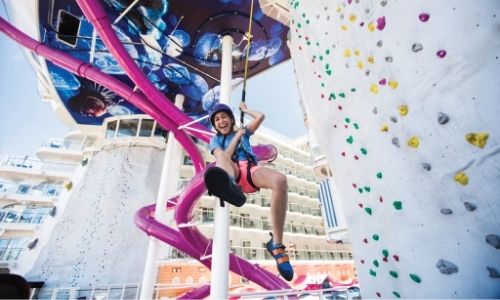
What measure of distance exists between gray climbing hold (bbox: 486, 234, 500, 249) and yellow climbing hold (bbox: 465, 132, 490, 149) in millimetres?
346

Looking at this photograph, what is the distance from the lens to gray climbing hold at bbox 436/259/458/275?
39.3 inches

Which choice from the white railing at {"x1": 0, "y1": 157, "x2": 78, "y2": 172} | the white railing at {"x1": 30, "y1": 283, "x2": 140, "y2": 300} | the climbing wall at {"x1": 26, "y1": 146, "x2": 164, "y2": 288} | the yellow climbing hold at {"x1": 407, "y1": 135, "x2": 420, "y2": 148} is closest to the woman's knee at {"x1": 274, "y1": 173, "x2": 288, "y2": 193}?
the yellow climbing hold at {"x1": 407, "y1": 135, "x2": 420, "y2": 148}

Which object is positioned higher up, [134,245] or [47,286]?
[134,245]

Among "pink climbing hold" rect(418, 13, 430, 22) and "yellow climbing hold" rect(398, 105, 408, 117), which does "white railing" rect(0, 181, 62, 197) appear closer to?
"yellow climbing hold" rect(398, 105, 408, 117)

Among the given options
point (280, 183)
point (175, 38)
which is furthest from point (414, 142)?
point (175, 38)

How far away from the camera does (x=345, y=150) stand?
1603 mm

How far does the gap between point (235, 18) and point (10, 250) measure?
17.1 m

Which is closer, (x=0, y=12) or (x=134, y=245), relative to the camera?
(x=0, y=12)

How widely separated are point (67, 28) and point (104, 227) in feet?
25.6

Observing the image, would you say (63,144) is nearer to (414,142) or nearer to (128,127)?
(128,127)

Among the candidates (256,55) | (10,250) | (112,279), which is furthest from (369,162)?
(10,250)

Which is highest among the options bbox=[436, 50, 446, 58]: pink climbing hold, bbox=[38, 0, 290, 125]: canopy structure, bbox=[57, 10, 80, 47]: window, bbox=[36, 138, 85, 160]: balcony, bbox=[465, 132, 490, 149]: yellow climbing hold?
bbox=[36, 138, 85, 160]: balcony

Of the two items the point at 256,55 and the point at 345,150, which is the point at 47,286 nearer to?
the point at 256,55

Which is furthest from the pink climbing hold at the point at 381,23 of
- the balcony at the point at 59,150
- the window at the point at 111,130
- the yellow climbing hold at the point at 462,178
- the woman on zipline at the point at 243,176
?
the balcony at the point at 59,150
